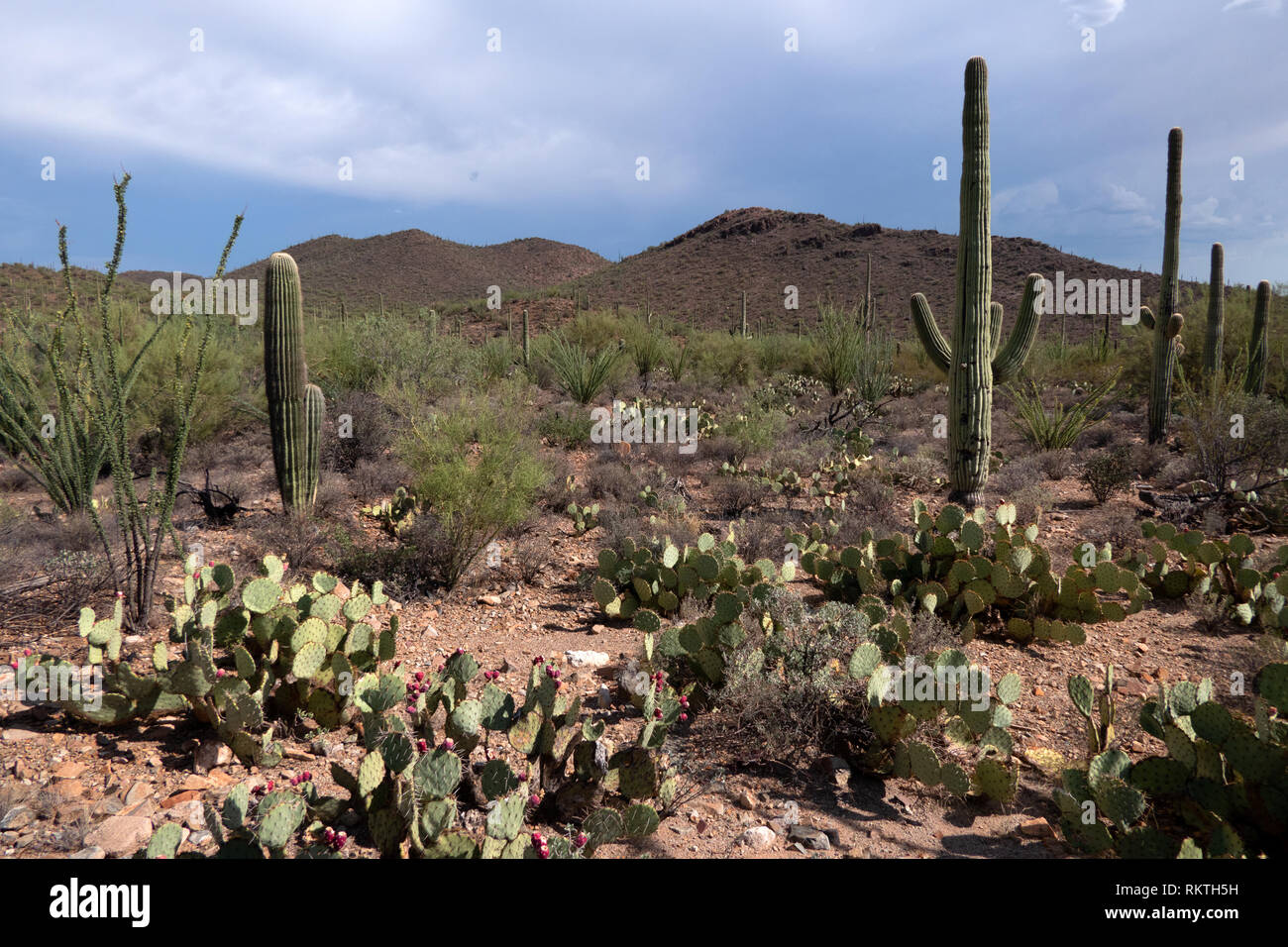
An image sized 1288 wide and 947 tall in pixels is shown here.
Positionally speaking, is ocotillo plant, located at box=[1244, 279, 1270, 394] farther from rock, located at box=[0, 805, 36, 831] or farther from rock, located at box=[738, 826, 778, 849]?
rock, located at box=[0, 805, 36, 831]

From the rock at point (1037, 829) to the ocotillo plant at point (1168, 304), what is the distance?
10.8m

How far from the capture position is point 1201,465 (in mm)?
8383

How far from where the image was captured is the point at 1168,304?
11.2m

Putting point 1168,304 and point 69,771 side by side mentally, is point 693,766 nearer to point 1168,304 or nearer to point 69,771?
point 69,771

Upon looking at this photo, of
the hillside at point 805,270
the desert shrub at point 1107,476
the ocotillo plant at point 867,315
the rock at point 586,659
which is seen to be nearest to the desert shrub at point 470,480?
the rock at point 586,659

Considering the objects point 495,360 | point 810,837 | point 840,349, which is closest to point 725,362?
point 840,349

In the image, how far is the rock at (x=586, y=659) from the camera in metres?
4.34

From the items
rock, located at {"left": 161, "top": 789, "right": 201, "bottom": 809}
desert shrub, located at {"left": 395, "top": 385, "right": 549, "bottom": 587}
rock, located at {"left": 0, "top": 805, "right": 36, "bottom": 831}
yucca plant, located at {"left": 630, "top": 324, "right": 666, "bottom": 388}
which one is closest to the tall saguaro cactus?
desert shrub, located at {"left": 395, "top": 385, "right": 549, "bottom": 587}

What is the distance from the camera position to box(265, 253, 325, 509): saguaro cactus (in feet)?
23.0

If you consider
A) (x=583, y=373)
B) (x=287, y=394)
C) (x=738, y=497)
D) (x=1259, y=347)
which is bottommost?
(x=738, y=497)

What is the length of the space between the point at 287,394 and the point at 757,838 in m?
6.24

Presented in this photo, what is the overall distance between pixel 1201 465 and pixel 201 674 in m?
9.87
